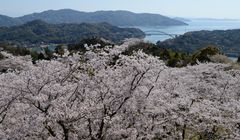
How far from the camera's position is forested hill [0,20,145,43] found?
170 m

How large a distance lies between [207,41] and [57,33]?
80.1 m

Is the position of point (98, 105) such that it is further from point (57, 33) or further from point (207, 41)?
point (57, 33)

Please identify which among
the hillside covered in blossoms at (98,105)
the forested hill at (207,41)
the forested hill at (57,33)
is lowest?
the forested hill at (57,33)

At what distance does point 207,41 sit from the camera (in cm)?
13012

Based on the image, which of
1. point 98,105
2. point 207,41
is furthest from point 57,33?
point 98,105

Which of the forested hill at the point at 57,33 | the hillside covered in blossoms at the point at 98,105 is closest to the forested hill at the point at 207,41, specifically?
the forested hill at the point at 57,33

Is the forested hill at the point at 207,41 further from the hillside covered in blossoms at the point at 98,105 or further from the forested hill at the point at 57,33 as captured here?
the hillside covered in blossoms at the point at 98,105

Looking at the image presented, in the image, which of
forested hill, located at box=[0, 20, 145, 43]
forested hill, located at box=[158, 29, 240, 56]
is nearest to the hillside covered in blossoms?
forested hill, located at box=[158, 29, 240, 56]

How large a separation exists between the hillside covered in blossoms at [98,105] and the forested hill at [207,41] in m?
101

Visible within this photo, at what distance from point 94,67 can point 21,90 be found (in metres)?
2.51

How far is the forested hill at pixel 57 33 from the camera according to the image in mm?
170500

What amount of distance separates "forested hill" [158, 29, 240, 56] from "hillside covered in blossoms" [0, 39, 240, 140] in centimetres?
10065

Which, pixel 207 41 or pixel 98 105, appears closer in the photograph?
pixel 98 105

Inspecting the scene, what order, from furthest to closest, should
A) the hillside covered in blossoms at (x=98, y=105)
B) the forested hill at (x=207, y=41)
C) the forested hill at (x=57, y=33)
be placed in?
the forested hill at (x=57, y=33)
the forested hill at (x=207, y=41)
the hillside covered in blossoms at (x=98, y=105)
